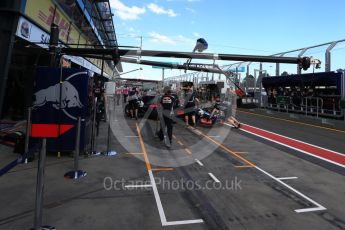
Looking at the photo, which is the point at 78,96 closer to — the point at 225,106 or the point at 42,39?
the point at 42,39

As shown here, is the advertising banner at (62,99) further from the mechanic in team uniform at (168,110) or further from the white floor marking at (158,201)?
the mechanic in team uniform at (168,110)

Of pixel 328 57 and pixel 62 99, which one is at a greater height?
pixel 328 57

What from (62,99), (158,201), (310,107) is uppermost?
(310,107)

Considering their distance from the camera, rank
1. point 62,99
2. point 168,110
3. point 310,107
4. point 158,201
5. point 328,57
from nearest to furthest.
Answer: point 158,201 → point 62,99 → point 168,110 → point 328,57 → point 310,107

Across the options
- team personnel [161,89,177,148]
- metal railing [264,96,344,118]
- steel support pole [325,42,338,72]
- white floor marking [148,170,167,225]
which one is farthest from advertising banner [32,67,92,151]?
steel support pole [325,42,338,72]

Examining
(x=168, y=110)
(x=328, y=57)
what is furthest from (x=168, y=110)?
(x=328, y=57)

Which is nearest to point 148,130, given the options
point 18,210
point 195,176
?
point 195,176

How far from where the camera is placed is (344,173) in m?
8.06

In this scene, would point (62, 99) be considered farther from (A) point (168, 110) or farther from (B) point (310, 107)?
(B) point (310, 107)

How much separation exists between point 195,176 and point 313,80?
18299 mm

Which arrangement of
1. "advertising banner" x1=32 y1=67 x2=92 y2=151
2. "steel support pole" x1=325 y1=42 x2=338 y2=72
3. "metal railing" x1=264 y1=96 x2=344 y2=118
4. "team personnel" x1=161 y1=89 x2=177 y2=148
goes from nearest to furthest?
"advertising banner" x1=32 y1=67 x2=92 y2=151 → "team personnel" x1=161 y1=89 x2=177 y2=148 → "metal railing" x1=264 y1=96 x2=344 y2=118 → "steel support pole" x1=325 y1=42 x2=338 y2=72

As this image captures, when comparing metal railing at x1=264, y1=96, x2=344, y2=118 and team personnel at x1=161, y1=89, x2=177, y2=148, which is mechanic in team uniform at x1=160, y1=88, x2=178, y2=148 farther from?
metal railing at x1=264, y1=96, x2=344, y2=118

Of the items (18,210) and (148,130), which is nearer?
(18,210)

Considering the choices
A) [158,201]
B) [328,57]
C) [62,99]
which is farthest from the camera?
[328,57]
